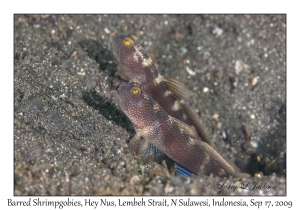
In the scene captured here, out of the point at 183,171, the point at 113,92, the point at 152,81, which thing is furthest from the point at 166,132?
the point at 113,92

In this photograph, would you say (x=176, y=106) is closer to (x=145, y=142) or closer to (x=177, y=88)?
(x=177, y=88)

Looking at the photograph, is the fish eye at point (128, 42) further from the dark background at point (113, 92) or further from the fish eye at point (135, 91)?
the fish eye at point (135, 91)

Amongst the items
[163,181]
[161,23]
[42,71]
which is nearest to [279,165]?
[163,181]

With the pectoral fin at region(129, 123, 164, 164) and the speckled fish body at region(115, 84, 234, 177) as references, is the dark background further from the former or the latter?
the speckled fish body at region(115, 84, 234, 177)

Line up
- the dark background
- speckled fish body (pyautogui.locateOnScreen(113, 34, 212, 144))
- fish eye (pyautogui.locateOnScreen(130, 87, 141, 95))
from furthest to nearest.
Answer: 1. speckled fish body (pyautogui.locateOnScreen(113, 34, 212, 144))
2. fish eye (pyautogui.locateOnScreen(130, 87, 141, 95))
3. the dark background

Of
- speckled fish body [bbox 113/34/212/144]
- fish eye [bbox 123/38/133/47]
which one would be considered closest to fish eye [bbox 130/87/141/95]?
speckled fish body [bbox 113/34/212/144]

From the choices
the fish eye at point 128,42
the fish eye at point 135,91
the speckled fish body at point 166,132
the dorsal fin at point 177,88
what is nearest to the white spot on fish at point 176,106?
the dorsal fin at point 177,88
